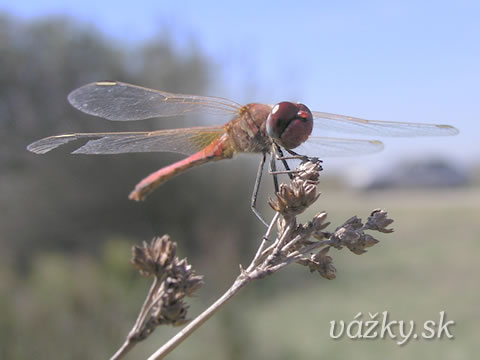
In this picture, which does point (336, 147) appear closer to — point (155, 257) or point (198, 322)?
point (155, 257)

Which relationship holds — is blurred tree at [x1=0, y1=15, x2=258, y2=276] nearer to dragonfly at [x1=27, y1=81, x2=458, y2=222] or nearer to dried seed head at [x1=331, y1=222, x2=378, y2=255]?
dragonfly at [x1=27, y1=81, x2=458, y2=222]

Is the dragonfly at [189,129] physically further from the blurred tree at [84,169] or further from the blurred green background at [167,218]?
the blurred tree at [84,169]

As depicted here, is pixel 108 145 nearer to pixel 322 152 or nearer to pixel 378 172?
pixel 322 152

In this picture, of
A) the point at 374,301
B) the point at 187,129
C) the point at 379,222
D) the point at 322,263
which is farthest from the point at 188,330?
the point at 374,301

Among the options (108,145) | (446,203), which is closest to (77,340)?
(108,145)

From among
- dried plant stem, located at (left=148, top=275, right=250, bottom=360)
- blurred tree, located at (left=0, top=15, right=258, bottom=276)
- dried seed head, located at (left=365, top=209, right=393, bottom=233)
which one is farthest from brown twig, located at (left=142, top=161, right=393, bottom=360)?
blurred tree, located at (left=0, top=15, right=258, bottom=276)
